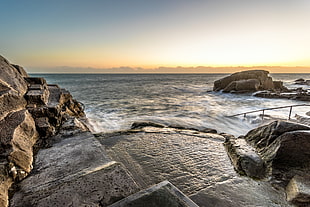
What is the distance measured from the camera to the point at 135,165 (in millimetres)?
3320

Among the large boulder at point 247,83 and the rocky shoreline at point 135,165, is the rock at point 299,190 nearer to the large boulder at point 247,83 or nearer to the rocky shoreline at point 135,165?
the rocky shoreline at point 135,165

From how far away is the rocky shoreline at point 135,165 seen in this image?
6.64ft

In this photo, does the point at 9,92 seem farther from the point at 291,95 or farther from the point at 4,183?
the point at 291,95

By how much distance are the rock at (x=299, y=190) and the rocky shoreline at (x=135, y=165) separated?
1 centimetres

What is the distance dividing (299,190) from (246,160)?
1008mm

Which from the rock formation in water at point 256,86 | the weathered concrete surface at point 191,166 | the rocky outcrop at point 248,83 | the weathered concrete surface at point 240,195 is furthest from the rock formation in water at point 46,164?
the rocky outcrop at point 248,83

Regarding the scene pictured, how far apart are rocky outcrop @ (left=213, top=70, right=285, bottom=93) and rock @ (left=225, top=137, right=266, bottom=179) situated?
83.8 feet

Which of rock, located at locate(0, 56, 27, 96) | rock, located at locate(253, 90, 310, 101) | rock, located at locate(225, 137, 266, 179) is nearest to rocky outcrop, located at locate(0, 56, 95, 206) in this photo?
rock, located at locate(0, 56, 27, 96)

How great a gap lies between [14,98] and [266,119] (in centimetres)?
1197

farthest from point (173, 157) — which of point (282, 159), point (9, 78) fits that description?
point (9, 78)

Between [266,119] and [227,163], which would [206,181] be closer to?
[227,163]

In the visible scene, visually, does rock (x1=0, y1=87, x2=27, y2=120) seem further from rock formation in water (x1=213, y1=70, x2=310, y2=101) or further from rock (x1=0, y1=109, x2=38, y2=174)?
rock formation in water (x1=213, y1=70, x2=310, y2=101)

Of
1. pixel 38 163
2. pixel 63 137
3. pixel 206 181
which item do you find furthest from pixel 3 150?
pixel 206 181

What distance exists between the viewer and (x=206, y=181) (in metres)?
2.94
